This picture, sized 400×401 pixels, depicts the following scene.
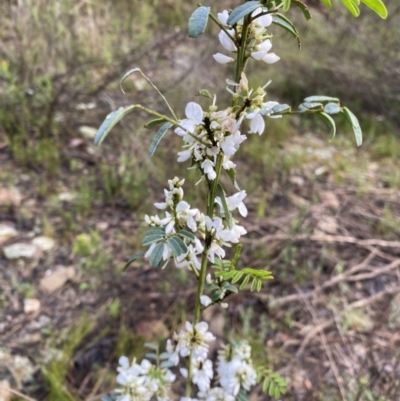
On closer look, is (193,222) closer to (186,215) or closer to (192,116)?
(186,215)

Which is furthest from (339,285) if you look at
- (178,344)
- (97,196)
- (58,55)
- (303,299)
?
(58,55)

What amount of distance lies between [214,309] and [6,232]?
1220 millimetres

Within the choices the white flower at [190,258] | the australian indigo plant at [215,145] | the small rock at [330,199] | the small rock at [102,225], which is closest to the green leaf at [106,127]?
the australian indigo plant at [215,145]

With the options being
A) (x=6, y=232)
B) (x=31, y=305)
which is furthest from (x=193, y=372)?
(x=6, y=232)

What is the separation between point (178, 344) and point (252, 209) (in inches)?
65.1

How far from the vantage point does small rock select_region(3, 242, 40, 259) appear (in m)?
2.04

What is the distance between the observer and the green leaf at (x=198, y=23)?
21.9 inches

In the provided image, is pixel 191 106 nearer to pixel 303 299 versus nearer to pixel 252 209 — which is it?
pixel 303 299

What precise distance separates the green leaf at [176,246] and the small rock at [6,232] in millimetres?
1732

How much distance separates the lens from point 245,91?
67 centimetres

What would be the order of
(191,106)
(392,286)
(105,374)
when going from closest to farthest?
(191,106) → (105,374) → (392,286)

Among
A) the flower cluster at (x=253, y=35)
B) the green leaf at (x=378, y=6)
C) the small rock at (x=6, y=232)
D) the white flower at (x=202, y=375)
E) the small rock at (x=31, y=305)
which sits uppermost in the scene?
the green leaf at (x=378, y=6)

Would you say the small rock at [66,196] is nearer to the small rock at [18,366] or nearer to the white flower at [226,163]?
the small rock at [18,366]

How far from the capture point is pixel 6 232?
216 centimetres
